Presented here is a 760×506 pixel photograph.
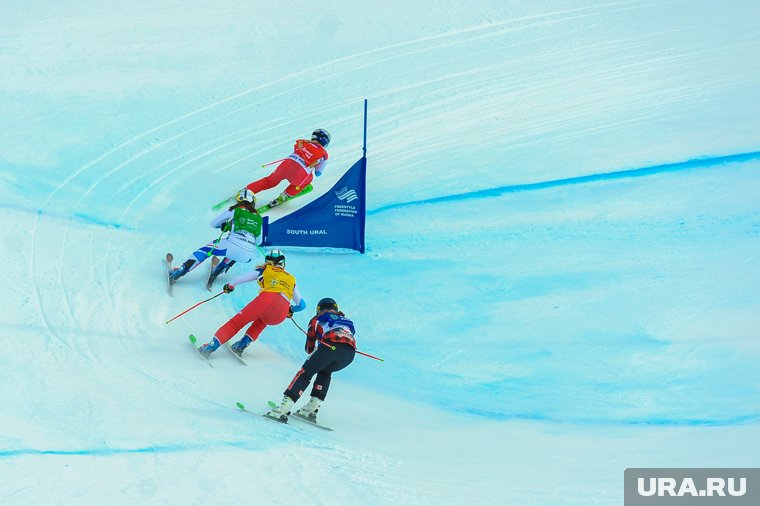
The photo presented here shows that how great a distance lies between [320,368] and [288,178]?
363 centimetres

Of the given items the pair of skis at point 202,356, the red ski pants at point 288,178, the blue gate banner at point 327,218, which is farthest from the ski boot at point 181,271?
the red ski pants at point 288,178

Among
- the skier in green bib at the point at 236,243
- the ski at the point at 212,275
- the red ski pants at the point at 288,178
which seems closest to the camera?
the skier in green bib at the point at 236,243

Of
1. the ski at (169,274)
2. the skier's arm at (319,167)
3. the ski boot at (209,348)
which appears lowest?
the ski boot at (209,348)

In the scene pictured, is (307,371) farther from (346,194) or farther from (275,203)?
(275,203)

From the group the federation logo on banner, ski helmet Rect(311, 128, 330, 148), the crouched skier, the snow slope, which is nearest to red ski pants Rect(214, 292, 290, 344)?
the snow slope

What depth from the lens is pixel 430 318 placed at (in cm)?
898

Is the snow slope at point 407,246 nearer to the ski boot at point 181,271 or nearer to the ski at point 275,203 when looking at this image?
the ski boot at point 181,271

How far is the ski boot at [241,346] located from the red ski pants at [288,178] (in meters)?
2.75

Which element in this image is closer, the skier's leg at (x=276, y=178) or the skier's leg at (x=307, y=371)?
the skier's leg at (x=307, y=371)

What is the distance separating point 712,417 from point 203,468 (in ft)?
12.4

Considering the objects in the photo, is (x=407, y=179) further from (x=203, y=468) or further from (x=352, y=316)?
(x=203, y=468)

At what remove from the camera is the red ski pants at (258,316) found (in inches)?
310

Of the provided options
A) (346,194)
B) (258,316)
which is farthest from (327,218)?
(258,316)

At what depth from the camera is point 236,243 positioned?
347 inches
